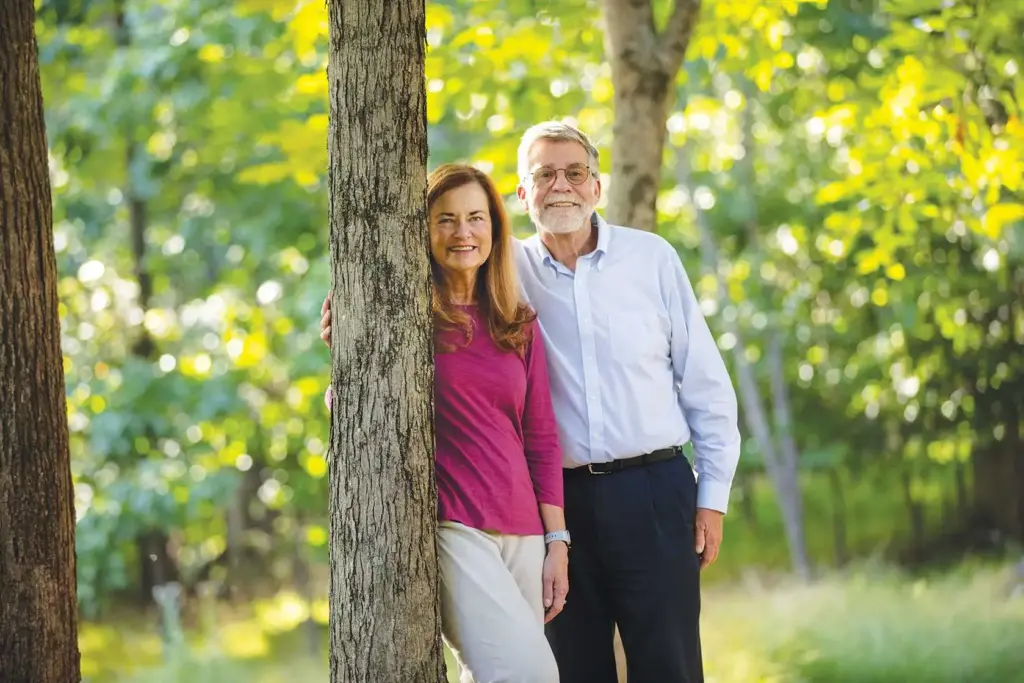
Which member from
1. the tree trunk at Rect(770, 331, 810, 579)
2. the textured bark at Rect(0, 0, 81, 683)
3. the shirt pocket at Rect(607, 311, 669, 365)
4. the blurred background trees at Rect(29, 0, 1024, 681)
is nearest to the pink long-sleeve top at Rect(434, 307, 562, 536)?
the shirt pocket at Rect(607, 311, 669, 365)

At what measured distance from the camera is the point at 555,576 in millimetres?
3008

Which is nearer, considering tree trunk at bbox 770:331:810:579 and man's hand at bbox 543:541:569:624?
man's hand at bbox 543:541:569:624

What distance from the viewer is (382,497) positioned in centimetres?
278

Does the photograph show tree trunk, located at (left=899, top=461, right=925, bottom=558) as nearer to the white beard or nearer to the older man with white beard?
the older man with white beard

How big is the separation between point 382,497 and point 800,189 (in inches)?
338

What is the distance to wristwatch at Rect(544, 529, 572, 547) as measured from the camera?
119 inches

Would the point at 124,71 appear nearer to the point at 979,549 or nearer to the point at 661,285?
the point at 661,285

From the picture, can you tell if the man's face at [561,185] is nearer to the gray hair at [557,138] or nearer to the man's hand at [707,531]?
the gray hair at [557,138]

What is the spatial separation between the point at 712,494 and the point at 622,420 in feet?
1.25

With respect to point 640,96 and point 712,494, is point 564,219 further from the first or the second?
point 640,96

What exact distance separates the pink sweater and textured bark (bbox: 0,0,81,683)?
127 centimetres

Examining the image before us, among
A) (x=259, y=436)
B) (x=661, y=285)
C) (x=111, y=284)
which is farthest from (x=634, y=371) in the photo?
(x=111, y=284)

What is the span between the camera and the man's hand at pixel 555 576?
301cm

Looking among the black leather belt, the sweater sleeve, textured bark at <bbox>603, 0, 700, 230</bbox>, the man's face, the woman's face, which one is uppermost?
textured bark at <bbox>603, 0, 700, 230</bbox>
